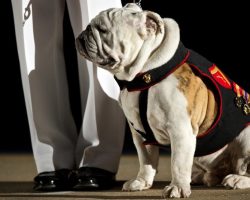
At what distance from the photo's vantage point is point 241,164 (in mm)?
2670

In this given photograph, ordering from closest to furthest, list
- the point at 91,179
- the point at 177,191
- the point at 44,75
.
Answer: the point at 177,191 < the point at 91,179 < the point at 44,75

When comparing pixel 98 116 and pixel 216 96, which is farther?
pixel 98 116

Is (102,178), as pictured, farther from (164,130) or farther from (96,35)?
(96,35)

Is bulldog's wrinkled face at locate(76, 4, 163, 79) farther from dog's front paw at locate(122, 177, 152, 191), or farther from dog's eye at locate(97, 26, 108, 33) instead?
dog's front paw at locate(122, 177, 152, 191)

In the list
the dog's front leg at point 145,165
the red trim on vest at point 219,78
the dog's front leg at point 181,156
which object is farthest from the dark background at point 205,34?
the dog's front leg at point 181,156

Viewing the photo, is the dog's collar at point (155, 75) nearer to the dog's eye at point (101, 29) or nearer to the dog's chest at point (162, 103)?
the dog's chest at point (162, 103)

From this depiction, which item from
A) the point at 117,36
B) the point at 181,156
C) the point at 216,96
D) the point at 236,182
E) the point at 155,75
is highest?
the point at 117,36

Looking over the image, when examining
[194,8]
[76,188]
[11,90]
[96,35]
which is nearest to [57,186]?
[76,188]

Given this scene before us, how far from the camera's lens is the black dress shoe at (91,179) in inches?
106

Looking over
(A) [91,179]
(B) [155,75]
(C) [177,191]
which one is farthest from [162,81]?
(A) [91,179]

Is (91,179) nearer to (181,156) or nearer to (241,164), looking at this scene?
(181,156)

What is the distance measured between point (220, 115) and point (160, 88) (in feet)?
0.82

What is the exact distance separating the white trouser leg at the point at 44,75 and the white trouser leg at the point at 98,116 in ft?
0.23

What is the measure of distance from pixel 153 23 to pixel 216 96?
318 mm
